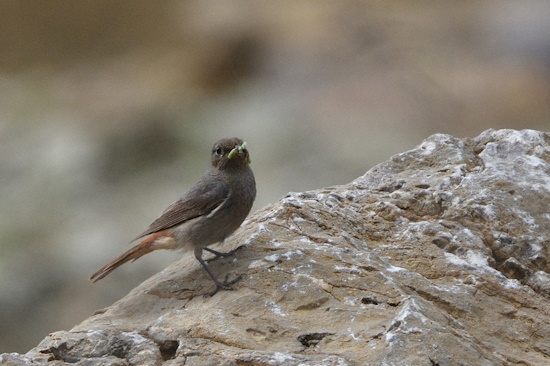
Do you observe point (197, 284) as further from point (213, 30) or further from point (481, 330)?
point (213, 30)

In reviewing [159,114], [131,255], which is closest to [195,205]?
[131,255]

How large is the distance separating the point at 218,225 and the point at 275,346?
160cm

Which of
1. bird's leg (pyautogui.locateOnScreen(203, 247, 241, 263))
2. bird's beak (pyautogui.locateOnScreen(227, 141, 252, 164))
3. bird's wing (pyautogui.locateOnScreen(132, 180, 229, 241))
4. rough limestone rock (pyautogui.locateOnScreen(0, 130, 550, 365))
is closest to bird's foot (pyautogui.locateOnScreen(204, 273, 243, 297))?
rough limestone rock (pyautogui.locateOnScreen(0, 130, 550, 365))

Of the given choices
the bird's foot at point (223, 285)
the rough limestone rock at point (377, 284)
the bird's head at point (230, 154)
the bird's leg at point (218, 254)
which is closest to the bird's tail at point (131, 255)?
the rough limestone rock at point (377, 284)

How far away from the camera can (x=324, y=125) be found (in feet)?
59.7

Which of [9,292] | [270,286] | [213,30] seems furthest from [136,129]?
[270,286]

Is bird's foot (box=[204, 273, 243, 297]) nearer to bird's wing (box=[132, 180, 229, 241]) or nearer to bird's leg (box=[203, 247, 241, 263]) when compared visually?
bird's leg (box=[203, 247, 241, 263])

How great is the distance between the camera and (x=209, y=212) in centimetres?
734

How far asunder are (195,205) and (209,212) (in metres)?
0.14

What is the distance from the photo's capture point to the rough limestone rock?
5781mm

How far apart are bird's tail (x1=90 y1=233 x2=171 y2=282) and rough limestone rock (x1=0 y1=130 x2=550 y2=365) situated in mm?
217

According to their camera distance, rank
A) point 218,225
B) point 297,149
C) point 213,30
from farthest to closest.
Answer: point 213,30, point 297,149, point 218,225

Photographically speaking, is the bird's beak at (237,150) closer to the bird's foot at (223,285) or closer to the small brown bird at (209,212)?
the small brown bird at (209,212)

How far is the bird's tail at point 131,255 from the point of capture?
23.9ft
